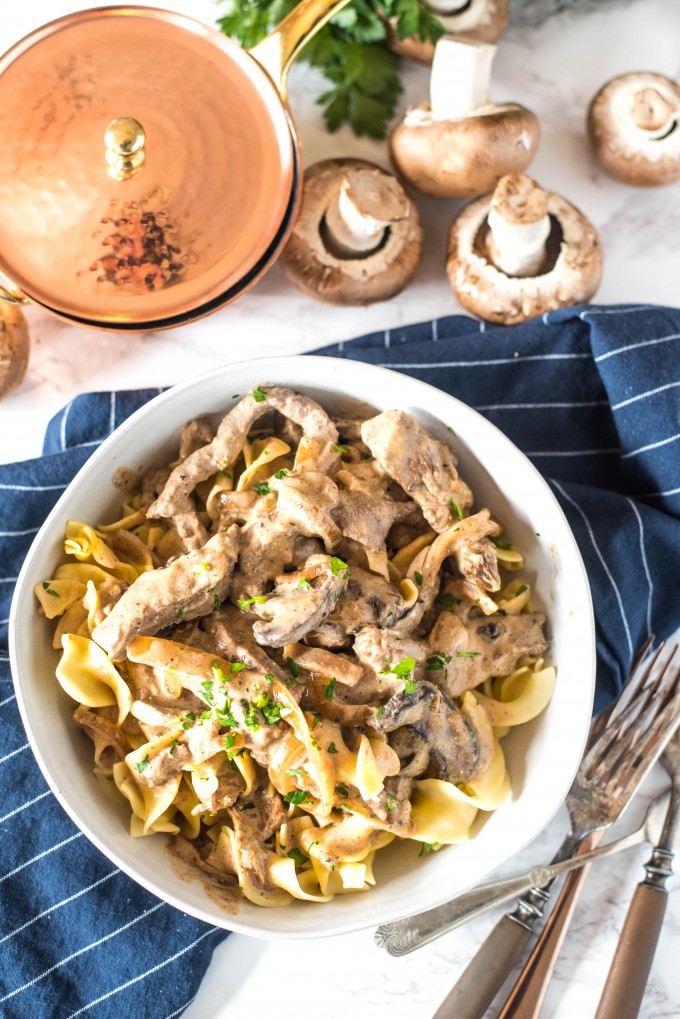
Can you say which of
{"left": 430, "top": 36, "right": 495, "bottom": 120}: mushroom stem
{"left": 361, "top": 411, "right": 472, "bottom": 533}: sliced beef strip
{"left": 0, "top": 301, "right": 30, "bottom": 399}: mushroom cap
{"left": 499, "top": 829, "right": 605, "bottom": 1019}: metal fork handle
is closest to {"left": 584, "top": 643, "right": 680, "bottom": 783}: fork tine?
{"left": 499, "top": 829, "right": 605, "bottom": 1019}: metal fork handle

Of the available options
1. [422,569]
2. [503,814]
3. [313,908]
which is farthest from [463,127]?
[313,908]

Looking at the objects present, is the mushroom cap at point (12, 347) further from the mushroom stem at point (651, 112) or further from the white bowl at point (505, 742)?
the mushroom stem at point (651, 112)

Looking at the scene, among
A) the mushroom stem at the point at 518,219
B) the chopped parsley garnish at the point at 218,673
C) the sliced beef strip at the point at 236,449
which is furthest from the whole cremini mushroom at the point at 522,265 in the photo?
the chopped parsley garnish at the point at 218,673

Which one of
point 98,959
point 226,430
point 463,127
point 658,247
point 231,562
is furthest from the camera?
point 658,247

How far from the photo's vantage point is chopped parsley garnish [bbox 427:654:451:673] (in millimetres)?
2567

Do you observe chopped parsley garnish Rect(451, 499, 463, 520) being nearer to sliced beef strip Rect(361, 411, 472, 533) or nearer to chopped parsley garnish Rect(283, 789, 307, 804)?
sliced beef strip Rect(361, 411, 472, 533)

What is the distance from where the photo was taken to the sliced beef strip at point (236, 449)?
8.80ft

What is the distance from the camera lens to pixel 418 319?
11.3 feet

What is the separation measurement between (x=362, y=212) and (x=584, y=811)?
Result: 2.03m

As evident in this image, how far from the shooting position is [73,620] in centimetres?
267

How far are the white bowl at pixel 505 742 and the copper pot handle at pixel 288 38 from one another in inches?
38.2

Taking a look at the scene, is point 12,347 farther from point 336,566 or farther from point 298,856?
point 298,856

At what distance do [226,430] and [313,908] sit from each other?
1.35 meters

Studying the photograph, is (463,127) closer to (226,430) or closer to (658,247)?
(658,247)
